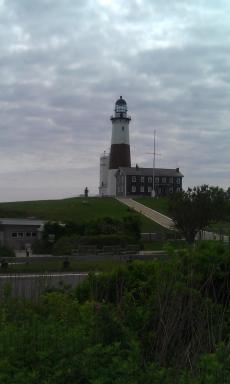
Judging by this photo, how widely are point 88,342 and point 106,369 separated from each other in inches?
28.2

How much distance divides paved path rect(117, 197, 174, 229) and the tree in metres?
7.57

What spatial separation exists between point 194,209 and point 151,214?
24.4 m

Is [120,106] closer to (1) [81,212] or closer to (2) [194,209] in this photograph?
(1) [81,212]

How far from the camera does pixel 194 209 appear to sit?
4991cm

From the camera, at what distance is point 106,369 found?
14.1 ft

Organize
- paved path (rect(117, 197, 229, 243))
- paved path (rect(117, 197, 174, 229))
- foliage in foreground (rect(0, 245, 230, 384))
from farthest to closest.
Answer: paved path (rect(117, 197, 174, 229)) → paved path (rect(117, 197, 229, 243)) → foliage in foreground (rect(0, 245, 230, 384))

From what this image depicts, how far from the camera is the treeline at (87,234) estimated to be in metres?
44.6

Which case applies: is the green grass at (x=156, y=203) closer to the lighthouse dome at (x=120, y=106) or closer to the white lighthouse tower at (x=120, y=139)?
the white lighthouse tower at (x=120, y=139)

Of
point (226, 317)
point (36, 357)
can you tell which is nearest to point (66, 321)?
point (36, 357)

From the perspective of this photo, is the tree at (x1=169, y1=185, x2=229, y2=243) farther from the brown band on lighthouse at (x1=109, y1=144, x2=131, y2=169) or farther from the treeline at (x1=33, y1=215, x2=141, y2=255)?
the brown band on lighthouse at (x1=109, y1=144, x2=131, y2=169)

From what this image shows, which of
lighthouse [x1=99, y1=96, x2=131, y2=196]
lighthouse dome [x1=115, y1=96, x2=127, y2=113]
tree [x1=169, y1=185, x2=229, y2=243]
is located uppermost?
lighthouse dome [x1=115, y1=96, x2=127, y2=113]

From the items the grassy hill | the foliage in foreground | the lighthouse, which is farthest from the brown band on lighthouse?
the foliage in foreground

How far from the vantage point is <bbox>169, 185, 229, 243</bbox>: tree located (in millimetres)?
50094

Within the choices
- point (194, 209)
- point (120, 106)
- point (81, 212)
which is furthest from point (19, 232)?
point (120, 106)
